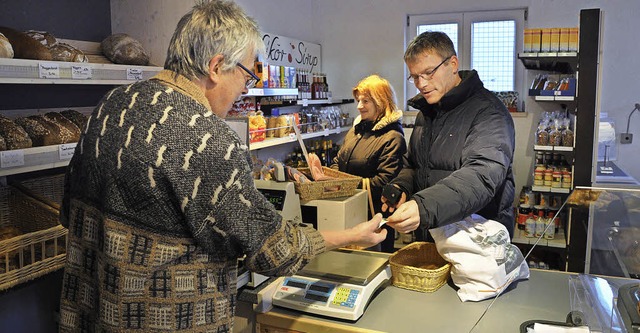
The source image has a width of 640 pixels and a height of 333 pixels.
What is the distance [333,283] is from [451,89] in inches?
38.3

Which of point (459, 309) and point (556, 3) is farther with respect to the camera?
point (556, 3)

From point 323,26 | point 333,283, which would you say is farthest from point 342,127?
point 333,283

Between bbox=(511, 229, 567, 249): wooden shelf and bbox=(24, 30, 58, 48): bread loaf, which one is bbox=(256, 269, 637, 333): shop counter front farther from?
bbox=(511, 229, 567, 249): wooden shelf

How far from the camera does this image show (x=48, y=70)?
7.32 ft

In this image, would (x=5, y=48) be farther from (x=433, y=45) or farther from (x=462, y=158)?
(x=462, y=158)

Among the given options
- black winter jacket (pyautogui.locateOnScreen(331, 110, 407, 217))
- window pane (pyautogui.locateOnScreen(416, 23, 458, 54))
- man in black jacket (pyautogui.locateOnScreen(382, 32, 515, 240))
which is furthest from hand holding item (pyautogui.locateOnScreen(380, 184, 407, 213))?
window pane (pyautogui.locateOnScreen(416, 23, 458, 54))

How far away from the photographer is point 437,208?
176 cm

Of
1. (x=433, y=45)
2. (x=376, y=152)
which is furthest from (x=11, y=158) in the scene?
(x=376, y=152)

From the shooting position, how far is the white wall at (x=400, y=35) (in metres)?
5.29

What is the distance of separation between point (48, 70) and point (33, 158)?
0.38 meters

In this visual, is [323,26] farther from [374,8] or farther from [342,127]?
[342,127]

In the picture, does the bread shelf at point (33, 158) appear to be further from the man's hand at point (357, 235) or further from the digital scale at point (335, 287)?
the man's hand at point (357, 235)

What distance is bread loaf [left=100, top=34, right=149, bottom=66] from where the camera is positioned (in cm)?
285

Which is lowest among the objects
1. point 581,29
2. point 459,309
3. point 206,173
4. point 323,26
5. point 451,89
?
point 459,309
